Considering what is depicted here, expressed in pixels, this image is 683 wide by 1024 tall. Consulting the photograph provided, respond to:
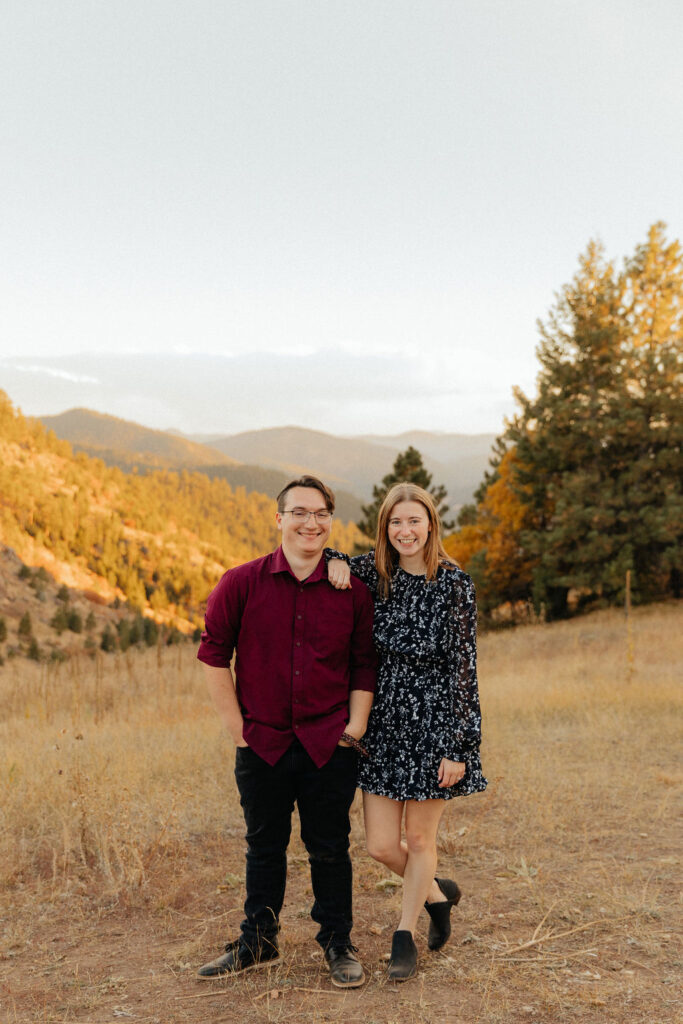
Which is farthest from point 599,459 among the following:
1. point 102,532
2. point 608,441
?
point 102,532

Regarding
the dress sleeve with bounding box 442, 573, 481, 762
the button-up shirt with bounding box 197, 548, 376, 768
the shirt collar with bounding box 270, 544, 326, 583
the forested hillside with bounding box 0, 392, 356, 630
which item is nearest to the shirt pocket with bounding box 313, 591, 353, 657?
the button-up shirt with bounding box 197, 548, 376, 768

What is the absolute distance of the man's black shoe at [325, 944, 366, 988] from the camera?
10.8 ft

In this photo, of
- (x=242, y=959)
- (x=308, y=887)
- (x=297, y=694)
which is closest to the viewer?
(x=297, y=694)

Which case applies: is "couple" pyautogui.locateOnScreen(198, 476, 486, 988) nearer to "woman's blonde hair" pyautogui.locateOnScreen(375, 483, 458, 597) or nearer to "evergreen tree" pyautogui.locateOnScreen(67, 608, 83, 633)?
"woman's blonde hair" pyautogui.locateOnScreen(375, 483, 458, 597)

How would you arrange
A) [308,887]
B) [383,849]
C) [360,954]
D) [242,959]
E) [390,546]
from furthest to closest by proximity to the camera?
[308,887], [360,954], [390,546], [242,959], [383,849]

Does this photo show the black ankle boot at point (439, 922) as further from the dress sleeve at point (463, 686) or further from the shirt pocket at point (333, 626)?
the shirt pocket at point (333, 626)

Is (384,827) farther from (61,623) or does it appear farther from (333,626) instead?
(61,623)

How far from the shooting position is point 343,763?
3340mm

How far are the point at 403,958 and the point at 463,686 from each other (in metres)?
1.25

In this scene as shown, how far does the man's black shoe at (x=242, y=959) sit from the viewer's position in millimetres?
3430

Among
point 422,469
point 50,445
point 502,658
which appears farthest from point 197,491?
point 502,658

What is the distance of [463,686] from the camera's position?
3.31 metres

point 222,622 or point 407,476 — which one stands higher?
point 407,476

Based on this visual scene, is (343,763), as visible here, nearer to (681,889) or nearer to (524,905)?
(524,905)
